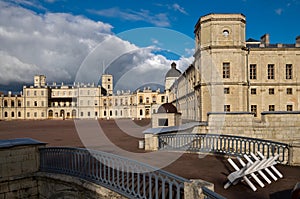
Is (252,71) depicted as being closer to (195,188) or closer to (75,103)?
(195,188)

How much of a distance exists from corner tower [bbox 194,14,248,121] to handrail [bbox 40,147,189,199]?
1984 cm

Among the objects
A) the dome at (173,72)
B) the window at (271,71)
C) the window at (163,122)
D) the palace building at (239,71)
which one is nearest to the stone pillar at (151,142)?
the window at (163,122)

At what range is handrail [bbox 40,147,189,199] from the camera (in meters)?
5.13

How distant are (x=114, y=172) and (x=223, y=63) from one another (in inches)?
854

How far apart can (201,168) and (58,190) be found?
4.69m

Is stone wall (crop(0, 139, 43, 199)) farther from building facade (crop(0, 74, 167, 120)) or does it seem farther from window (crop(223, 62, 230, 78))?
building facade (crop(0, 74, 167, 120))

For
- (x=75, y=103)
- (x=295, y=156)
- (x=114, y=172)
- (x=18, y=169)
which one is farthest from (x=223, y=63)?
(x=75, y=103)

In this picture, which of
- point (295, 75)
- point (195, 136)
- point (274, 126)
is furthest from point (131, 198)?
point (295, 75)

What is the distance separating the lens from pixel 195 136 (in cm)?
1080

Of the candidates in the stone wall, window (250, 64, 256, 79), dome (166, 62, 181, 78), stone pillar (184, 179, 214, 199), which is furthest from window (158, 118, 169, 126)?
dome (166, 62, 181, 78)

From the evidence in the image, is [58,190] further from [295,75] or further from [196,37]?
[295,75]

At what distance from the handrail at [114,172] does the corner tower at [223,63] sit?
781 inches

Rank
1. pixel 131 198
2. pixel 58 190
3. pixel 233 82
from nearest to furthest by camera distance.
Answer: pixel 131 198
pixel 58 190
pixel 233 82

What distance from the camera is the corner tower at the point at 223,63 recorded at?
82.3 ft
